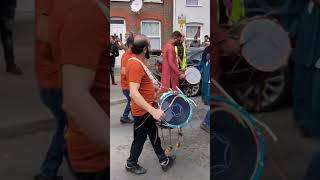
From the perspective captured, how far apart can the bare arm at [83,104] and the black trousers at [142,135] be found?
2.69 meters

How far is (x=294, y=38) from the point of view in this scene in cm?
156

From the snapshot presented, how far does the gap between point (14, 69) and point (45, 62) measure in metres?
0.10

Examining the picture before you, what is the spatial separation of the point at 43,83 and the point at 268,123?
801 mm

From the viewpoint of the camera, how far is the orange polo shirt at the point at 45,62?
1.47 meters

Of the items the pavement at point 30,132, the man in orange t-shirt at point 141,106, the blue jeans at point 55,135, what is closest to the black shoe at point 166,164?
the man in orange t-shirt at point 141,106

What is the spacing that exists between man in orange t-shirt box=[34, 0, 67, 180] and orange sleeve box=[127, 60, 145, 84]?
7.64 ft

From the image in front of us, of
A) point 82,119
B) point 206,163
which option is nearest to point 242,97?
point 82,119

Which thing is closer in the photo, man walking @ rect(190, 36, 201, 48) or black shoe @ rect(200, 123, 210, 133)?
black shoe @ rect(200, 123, 210, 133)

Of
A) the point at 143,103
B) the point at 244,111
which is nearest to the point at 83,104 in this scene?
the point at 244,111

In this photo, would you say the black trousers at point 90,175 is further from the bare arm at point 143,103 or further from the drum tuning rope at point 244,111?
the bare arm at point 143,103

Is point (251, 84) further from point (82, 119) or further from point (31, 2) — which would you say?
point (31, 2)

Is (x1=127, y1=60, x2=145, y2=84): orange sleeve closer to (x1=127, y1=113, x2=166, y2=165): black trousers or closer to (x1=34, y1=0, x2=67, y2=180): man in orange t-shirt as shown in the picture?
(x1=127, y1=113, x2=166, y2=165): black trousers

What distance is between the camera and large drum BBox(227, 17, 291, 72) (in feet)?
5.15

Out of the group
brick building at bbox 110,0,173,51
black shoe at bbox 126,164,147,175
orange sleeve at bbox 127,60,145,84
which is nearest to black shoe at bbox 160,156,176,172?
black shoe at bbox 126,164,147,175
